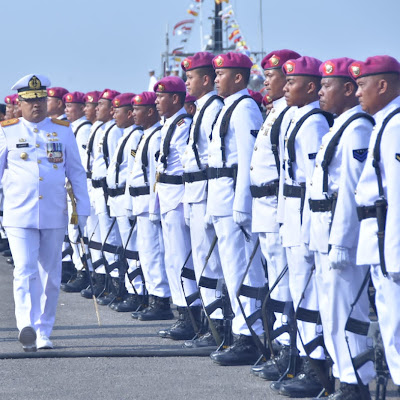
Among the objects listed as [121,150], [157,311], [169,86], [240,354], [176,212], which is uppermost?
[169,86]

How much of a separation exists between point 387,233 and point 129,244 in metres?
6.09

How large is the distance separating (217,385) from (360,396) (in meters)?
1.30

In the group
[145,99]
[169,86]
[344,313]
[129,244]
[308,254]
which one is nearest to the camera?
[344,313]

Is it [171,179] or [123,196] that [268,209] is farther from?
[123,196]

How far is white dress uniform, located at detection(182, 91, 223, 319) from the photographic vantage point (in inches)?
340

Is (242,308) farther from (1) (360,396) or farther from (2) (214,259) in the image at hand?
(1) (360,396)

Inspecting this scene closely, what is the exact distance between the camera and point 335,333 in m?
6.28

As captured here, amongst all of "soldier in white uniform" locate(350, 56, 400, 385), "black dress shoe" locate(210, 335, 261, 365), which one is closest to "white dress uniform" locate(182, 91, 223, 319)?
"black dress shoe" locate(210, 335, 261, 365)

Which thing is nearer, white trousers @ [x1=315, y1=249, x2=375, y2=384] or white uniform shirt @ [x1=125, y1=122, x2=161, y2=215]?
white trousers @ [x1=315, y1=249, x2=375, y2=384]

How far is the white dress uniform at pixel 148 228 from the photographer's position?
1066 cm

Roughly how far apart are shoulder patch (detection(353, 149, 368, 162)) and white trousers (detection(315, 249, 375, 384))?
531 millimetres

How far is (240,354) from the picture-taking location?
8016 millimetres

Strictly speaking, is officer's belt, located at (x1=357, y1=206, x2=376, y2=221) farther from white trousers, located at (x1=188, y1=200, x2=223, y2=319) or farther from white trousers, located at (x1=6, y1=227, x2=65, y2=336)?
white trousers, located at (x1=6, y1=227, x2=65, y2=336)

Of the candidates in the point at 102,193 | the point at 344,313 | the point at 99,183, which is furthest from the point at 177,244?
the point at 344,313
